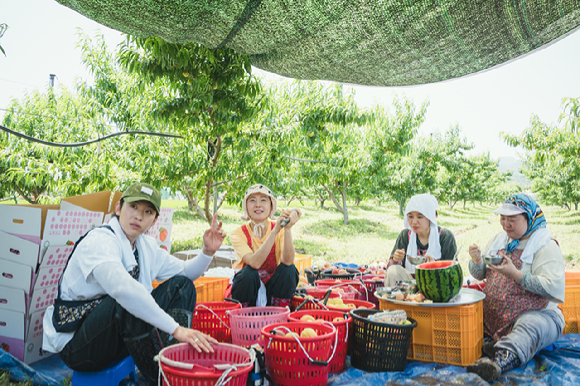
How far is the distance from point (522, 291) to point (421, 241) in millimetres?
983

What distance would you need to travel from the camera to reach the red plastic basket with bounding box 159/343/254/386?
1605 mm

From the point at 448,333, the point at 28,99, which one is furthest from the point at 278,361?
the point at 28,99

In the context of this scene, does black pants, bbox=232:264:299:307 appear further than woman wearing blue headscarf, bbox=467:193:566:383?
Yes

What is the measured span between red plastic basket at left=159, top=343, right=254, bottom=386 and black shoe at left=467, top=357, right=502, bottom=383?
64.4 inches

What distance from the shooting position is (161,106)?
4977mm

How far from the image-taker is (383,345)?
2521mm

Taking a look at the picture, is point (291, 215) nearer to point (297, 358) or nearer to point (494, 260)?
point (297, 358)

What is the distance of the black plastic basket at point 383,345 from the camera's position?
2.50m

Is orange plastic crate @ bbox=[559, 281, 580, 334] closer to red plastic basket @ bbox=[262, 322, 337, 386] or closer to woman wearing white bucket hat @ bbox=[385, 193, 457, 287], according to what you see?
woman wearing white bucket hat @ bbox=[385, 193, 457, 287]

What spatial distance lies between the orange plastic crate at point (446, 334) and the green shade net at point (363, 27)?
1.77 meters

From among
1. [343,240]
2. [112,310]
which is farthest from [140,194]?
[343,240]

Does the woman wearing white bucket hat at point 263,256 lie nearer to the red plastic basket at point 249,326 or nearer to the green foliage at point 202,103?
the red plastic basket at point 249,326

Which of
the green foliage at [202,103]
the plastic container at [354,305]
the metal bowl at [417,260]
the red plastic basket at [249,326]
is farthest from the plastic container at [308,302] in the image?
the green foliage at [202,103]

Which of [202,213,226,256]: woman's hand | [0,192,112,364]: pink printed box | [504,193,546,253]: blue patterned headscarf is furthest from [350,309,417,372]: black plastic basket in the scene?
[0,192,112,364]: pink printed box
